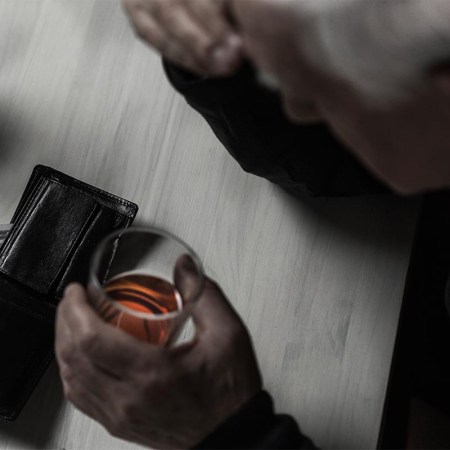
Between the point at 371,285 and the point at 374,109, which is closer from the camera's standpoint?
the point at 374,109

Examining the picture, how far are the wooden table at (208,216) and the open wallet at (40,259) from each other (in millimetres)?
31

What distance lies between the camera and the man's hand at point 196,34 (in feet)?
1.67

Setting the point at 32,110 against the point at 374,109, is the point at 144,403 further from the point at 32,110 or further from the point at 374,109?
the point at 32,110

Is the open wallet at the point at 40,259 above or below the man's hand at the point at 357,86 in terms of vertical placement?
below

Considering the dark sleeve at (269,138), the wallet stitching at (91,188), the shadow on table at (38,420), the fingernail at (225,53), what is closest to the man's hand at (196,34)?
the fingernail at (225,53)

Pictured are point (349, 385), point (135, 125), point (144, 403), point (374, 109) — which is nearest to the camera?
point (374, 109)

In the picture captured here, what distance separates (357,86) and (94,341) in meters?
0.32

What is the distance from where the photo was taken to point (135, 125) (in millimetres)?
895

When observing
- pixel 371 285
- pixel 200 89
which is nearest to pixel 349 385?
pixel 371 285

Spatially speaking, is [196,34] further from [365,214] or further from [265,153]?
[365,214]

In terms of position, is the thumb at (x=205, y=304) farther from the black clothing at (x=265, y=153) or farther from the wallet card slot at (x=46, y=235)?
the wallet card slot at (x=46, y=235)

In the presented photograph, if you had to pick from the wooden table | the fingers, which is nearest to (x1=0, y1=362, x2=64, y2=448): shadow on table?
the wooden table

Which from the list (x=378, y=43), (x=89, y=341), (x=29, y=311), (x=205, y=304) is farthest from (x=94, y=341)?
(x=378, y=43)

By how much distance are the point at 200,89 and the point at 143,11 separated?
12cm
